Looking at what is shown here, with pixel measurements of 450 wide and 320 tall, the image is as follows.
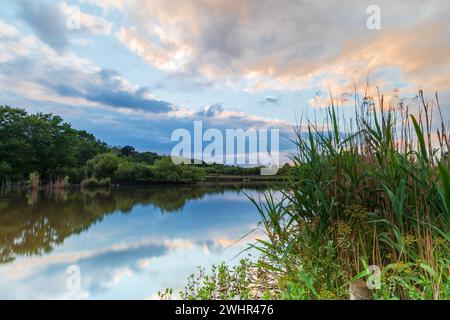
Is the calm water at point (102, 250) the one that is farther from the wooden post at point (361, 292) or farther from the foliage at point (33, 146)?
the foliage at point (33, 146)

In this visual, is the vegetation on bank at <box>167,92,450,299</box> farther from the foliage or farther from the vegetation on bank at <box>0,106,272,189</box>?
the foliage

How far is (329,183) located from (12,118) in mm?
20801

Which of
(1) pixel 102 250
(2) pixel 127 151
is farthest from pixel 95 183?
(1) pixel 102 250

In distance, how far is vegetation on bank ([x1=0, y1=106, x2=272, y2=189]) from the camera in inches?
637

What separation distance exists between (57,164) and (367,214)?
21626 millimetres

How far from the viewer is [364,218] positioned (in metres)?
1.75

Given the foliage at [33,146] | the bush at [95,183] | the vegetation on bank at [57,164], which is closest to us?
the foliage at [33,146]

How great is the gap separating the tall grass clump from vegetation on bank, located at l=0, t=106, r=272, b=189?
11234 millimetres

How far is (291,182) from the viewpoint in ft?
7.14

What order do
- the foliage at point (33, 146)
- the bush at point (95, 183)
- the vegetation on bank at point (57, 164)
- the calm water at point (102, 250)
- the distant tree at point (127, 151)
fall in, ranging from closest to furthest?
1. the calm water at point (102, 250)
2. the foliage at point (33, 146)
3. the vegetation on bank at point (57, 164)
4. the bush at point (95, 183)
5. the distant tree at point (127, 151)

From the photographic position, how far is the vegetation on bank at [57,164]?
1619cm

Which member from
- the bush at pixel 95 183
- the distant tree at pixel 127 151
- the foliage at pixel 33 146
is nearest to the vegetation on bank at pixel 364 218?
the foliage at pixel 33 146

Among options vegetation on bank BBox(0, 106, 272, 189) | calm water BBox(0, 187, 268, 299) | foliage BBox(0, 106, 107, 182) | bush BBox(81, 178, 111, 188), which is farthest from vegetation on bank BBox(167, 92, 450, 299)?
bush BBox(81, 178, 111, 188)
